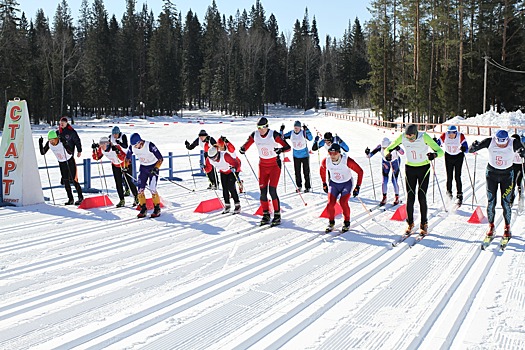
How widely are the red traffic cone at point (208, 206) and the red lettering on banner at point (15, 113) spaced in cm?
491

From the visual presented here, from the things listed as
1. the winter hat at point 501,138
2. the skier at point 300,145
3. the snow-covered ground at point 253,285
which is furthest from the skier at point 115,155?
the winter hat at point 501,138

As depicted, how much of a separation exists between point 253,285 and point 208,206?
16.8 ft

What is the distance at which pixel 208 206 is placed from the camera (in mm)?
10992

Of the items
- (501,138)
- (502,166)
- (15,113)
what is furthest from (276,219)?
(15,113)

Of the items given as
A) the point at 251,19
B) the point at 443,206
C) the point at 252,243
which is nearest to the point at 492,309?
the point at 252,243

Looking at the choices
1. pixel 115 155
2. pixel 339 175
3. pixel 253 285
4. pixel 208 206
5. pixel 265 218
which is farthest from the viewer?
pixel 115 155

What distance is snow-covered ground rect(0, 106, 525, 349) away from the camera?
4621 millimetres

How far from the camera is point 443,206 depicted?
11062mm

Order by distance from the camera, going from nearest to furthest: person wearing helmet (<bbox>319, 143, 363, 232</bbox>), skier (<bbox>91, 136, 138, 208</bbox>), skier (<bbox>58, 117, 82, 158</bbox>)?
1. person wearing helmet (<bbox>319, 143, 363, 232</bbox>)
2. skier (<bbox>91, 136, 138, 208</bbox>)
3. skier (<bbox>58, 117, 82, 158</bbox>)

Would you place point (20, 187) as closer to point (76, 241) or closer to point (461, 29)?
point (76, 241)

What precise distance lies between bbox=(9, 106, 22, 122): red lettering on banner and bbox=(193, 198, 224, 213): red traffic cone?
4911 mm

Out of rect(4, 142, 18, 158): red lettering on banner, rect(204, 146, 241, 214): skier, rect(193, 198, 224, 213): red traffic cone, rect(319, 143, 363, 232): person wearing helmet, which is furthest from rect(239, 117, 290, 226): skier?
rect(4, 142, 18, 158): red lettering on banner

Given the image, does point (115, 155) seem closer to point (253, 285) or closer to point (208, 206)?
point (208, 206)

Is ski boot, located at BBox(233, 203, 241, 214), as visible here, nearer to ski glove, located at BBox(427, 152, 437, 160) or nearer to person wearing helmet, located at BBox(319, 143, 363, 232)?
person wearing helmet, located at BBox(319, 143, 363, 232)
